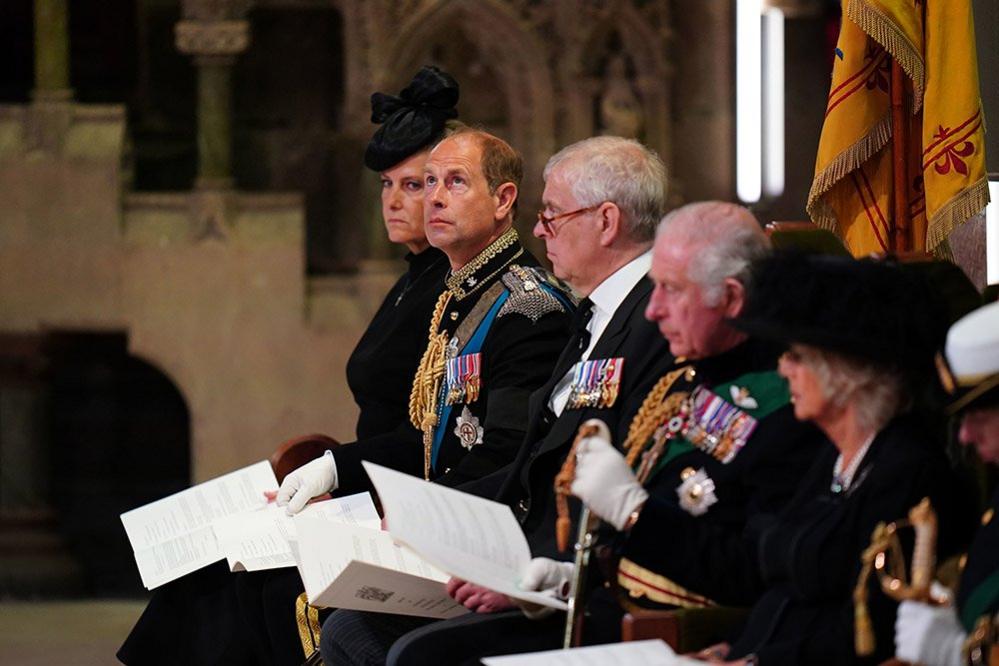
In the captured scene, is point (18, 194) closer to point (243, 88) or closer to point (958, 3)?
point (243, 88)

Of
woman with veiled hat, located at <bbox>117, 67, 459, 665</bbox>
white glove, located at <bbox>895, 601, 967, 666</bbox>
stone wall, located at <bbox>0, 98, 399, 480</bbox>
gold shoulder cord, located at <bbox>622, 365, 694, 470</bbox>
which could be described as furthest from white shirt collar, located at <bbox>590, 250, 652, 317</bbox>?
stone wall, located at <bbox>0, 98, 399, 480</bbox>

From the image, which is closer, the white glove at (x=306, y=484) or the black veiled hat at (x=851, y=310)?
the black veiled hat at (x=851, y=310)

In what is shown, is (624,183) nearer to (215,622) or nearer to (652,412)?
(652,412)

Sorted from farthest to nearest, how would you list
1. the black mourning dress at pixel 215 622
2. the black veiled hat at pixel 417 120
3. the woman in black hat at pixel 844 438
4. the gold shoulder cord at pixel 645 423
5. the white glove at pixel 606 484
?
the black veiled hat at pixel 417 120 < the black mourning dress at pixel 215 622 < the gold shoulder cord at pixel 645 423 < the white glove at pixel 606 484 < the woman in black hat at pixel 844 438

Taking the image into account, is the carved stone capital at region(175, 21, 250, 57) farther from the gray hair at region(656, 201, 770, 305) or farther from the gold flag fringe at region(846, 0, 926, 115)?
the gray hair at region(656, 201, 770, 305)

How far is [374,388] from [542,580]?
1356 mm

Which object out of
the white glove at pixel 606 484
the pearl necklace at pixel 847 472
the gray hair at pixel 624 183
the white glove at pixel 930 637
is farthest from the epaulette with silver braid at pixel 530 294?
the white glove at pixel 930 637

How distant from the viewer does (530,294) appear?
3885mm

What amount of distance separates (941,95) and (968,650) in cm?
173

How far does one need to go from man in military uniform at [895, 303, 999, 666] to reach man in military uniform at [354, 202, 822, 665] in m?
0.44

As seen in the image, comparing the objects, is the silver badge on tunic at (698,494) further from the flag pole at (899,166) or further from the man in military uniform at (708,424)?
the flag pole at (899,166)

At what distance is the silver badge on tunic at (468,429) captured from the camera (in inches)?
154

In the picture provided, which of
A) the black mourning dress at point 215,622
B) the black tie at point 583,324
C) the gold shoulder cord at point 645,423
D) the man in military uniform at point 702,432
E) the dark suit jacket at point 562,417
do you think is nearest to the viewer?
the man in military uniform at point 702,432

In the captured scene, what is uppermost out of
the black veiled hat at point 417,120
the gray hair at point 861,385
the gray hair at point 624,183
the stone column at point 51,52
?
the stone column at point 51,52
